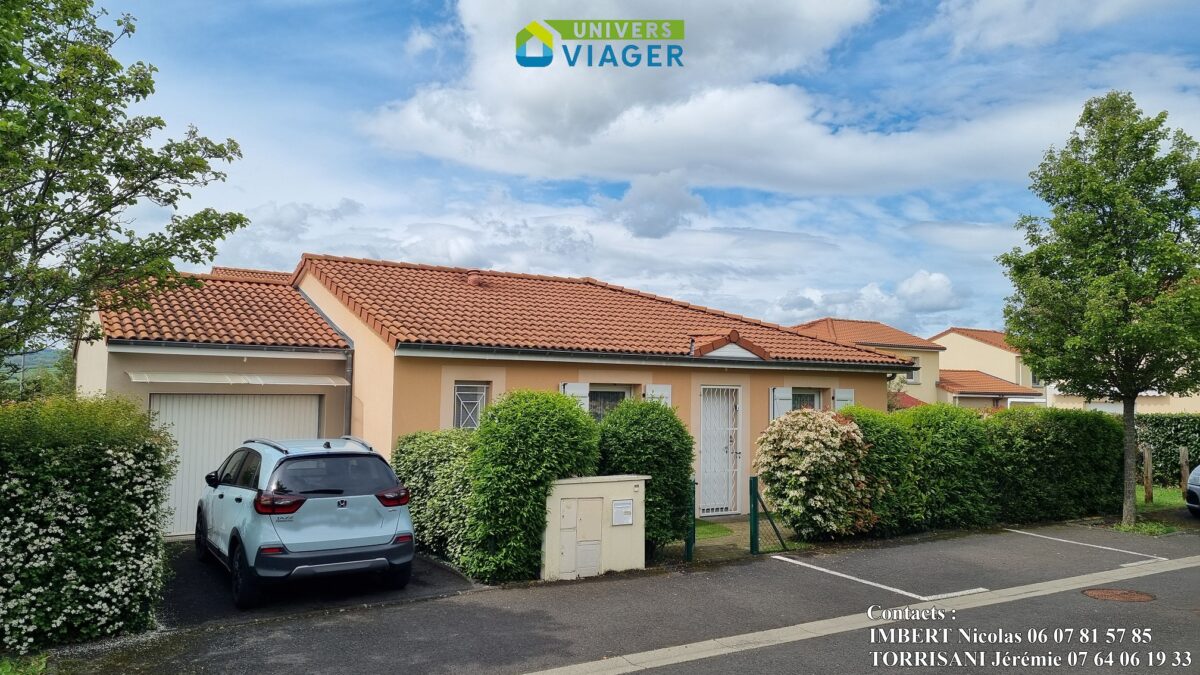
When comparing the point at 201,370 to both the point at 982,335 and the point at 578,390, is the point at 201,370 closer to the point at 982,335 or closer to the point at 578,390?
the point at 578,390

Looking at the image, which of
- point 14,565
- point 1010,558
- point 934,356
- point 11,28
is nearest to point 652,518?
point 1010,558

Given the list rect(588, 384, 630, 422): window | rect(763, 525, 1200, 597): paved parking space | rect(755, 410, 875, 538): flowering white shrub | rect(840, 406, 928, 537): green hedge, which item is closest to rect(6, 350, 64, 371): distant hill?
rect(588, 384, 630, 422): window

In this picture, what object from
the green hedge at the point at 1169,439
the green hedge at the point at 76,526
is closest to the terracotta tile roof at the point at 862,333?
the green hedge at the point at 1169,439

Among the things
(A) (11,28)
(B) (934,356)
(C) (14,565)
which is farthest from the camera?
(B) (934,356)

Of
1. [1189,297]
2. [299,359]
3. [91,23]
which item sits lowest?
[299,359]

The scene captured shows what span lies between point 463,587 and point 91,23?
22.9 ft

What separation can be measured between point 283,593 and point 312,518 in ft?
4.08

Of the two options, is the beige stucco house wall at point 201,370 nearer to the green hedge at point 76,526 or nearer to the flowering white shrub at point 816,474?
the green hedge at point 76,526

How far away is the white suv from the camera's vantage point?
761cm

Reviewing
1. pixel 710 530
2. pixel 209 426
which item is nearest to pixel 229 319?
pixel 209 426

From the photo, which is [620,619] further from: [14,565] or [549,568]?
[14,565]

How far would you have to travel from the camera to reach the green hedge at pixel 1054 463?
13711 millimetres

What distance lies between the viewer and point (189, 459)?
39.0 feet

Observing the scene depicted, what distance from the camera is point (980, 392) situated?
4184 cm
